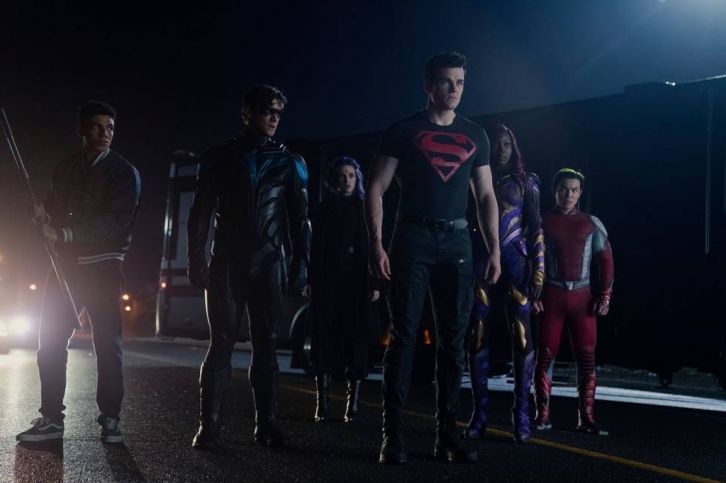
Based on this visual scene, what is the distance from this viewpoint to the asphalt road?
4641mm

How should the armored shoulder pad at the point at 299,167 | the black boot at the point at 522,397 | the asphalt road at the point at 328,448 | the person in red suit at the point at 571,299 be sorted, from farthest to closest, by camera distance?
the person in red suit at the point at 571,299 → the black boot at the point at 522,397 → the armored shoulder pad at the point at 299,167 → the asphalt road at the point at 328,448

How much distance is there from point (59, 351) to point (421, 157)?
2.56 m

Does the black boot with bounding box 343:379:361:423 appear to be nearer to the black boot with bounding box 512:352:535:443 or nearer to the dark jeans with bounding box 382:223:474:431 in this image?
the black boot with bounding box 512:352:535:443

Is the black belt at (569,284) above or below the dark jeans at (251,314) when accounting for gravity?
above

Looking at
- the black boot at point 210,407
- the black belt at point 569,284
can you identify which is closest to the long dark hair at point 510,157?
the black belt at point 569,284

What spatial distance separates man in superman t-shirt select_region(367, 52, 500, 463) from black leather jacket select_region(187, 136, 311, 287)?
2.12 ft

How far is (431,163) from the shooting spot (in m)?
5.08

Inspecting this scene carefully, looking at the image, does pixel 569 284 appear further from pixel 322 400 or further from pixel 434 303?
pixel 322 400

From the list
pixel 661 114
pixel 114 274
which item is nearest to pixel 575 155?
pixel 661 114

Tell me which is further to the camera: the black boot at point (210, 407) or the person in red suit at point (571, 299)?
the person in red suit at point (571, 299)

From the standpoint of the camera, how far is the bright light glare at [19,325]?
14.6 metres

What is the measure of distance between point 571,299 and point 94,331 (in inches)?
136

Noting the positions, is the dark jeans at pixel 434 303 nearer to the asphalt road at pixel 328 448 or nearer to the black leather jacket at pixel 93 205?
the asphalt road at pixel 328 448

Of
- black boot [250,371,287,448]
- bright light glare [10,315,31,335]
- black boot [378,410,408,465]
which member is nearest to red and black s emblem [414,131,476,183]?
black boot [378,410,408,465]
